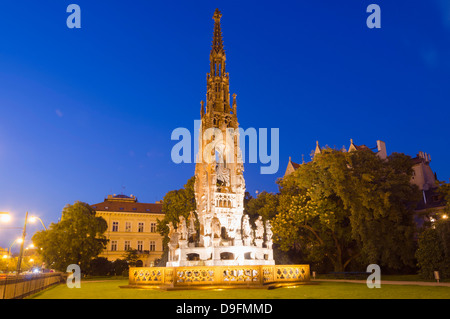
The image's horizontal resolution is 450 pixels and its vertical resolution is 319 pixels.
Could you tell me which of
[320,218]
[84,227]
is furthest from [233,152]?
[84,227]

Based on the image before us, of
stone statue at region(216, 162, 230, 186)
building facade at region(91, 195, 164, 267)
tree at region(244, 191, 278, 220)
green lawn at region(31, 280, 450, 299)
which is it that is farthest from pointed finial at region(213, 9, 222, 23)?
building facade at region(91, 195, 164, 267)

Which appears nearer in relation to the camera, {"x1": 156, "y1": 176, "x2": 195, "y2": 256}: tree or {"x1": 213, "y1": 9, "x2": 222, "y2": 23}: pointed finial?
{"x1": 213, "y1": 9, "x2": 222, "y2": 23}: pointed finial

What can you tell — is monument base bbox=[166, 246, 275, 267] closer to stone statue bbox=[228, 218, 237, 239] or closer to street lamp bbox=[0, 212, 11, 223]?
stone statue bbox=[228, 218, 237, 239]

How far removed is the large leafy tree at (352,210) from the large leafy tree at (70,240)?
866 inches

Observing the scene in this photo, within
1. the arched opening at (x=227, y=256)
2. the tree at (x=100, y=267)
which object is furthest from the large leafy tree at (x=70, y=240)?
the arched opening at (x=227, y=256)

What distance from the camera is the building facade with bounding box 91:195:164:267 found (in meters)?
56.1

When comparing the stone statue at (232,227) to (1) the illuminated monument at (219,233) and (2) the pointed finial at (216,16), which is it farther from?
(2) the pointed finial at (216,16)

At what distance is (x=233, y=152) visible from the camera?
2222 cm

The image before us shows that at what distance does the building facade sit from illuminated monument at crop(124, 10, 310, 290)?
3652cm
